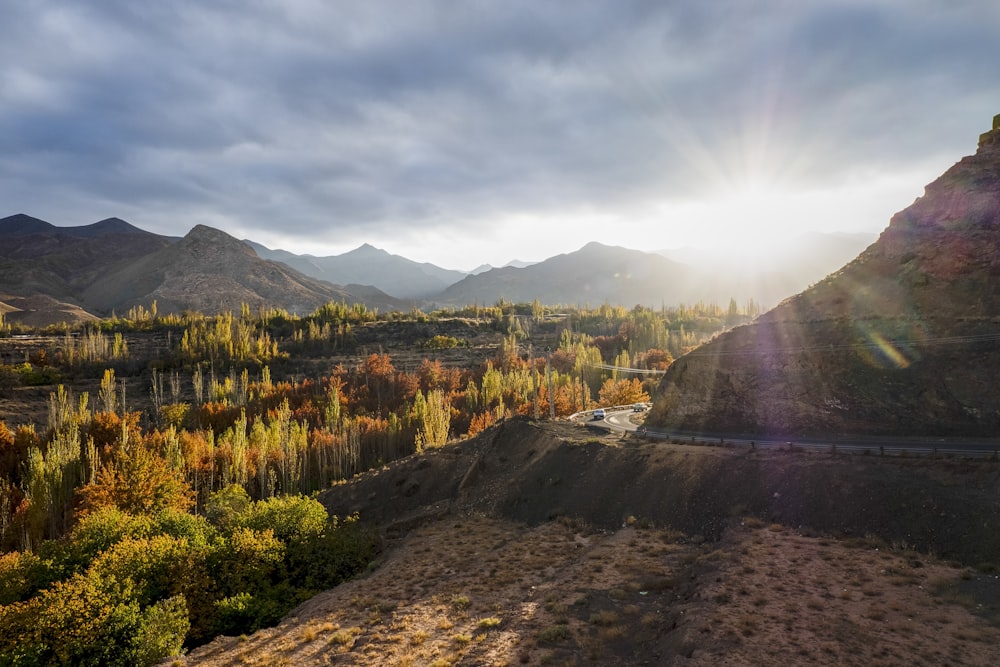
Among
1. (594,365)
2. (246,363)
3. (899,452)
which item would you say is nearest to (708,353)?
(899,452)

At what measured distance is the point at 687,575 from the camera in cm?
2278

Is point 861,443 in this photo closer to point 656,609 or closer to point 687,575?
point 687,575

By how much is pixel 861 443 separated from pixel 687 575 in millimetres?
15041

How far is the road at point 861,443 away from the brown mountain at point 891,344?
3.15 feet

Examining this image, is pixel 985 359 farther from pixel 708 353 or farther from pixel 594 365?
pixel 594 365

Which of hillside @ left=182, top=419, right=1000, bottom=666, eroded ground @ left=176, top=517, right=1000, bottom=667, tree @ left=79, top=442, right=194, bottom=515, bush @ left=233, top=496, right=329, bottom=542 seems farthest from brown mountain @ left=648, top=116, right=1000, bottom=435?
tree @ left=79, top=442, right=194, bottom=515

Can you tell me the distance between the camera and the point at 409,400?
9525cm

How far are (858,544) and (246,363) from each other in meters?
121

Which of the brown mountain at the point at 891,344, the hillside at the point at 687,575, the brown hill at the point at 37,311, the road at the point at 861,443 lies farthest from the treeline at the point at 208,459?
the brown hill at the point at 37,311

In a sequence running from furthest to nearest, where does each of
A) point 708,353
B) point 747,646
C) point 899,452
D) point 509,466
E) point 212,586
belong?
point 509,466
point 708,353
point 212,586
point 899,452
point 747,646

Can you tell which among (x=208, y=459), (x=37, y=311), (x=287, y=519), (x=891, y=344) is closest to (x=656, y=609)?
(x=891, y=344)

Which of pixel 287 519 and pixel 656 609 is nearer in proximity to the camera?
pixel 656 609

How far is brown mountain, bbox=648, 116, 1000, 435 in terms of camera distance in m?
29.8

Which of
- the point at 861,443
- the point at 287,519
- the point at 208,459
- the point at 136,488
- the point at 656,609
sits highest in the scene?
the point at 861,443
